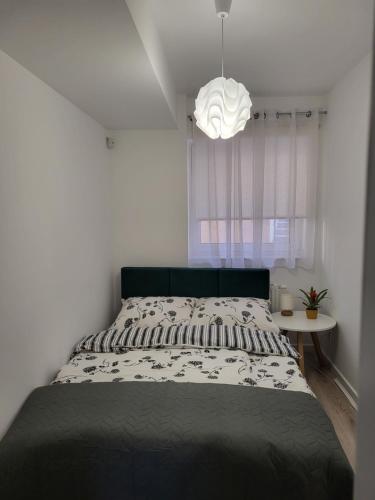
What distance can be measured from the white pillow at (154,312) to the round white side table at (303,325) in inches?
30.4

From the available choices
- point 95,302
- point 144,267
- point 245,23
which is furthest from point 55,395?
point 245,23

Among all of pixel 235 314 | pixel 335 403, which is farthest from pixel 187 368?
pixel 335 403

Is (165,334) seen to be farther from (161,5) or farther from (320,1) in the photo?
(320,1)

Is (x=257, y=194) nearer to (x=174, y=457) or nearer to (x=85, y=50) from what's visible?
(x=85, y=50)

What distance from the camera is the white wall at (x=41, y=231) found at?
5.41 ft

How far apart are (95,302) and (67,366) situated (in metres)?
0.78

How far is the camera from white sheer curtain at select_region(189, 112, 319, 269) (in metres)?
3.14

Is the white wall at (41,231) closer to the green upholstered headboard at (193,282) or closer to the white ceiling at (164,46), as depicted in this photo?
the white ceiling at (164,46)

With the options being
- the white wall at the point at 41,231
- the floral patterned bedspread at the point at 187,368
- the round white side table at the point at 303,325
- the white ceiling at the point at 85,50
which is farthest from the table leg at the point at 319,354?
the white ceiling at the point at 85,50

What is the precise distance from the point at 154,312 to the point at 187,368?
80cm

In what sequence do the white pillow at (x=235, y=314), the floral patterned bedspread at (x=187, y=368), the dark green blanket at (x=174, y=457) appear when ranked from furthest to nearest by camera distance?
the white pillow at (x=235, y=314) < the floral patterned bedspread at (x=187, y=368) < the dark green blanket at (x=174, y=457)

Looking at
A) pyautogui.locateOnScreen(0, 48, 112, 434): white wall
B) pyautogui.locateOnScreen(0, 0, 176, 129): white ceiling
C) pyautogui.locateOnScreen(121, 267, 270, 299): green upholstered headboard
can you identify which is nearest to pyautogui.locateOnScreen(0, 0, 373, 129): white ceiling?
pyautogui.locateOnScreen(0, 0, 176, 129): white ceiling

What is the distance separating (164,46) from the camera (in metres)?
2.26

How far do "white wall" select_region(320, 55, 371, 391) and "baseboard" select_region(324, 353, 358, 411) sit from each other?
34 mm
